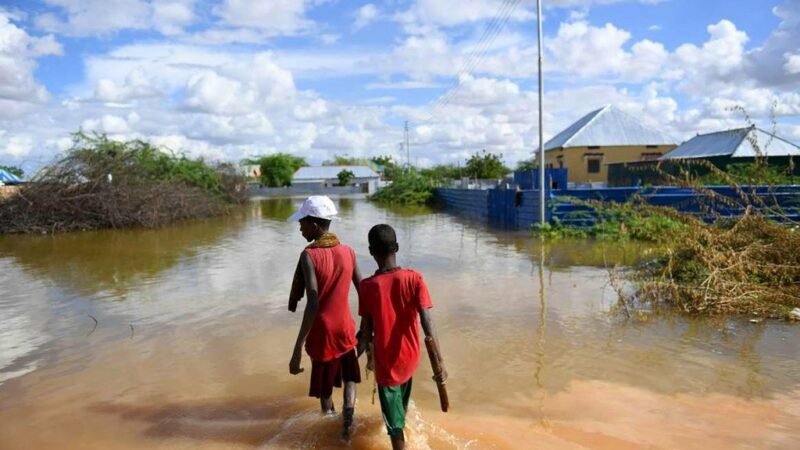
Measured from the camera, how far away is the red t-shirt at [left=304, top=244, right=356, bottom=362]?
3688mm

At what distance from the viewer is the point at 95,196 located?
20.0 m

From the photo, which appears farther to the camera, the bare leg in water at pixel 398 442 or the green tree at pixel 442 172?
the green tree at pixel 442 172

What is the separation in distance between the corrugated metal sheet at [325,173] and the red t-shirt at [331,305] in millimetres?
79928

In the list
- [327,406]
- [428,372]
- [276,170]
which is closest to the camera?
[327,406]

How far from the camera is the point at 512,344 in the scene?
6023 mm

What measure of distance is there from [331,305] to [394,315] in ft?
1.89

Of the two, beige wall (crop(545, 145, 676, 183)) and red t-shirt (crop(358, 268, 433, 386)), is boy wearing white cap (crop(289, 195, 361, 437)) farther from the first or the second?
beige wall (crop(545, 145, 676, 183))

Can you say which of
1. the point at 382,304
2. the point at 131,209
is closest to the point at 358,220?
the point at 131,209

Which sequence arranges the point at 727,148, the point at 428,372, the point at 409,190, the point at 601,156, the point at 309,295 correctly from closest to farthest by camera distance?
1. the point at 309,295
2. the point at 428,372
3. the point at 727,148
4. the point at 601,156
5. the point at 409,190

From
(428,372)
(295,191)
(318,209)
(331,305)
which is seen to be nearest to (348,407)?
(331,305)

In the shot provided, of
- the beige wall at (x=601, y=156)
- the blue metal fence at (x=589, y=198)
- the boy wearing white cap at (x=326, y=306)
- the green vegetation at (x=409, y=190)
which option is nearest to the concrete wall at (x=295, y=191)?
the green vegetation at (x=409, y=190)

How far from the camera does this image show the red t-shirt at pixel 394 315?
3266 mm

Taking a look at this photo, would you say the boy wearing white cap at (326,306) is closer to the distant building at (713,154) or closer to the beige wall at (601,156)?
the distant building at (713,154)

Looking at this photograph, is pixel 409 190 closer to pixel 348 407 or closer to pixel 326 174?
pixel 348 407
